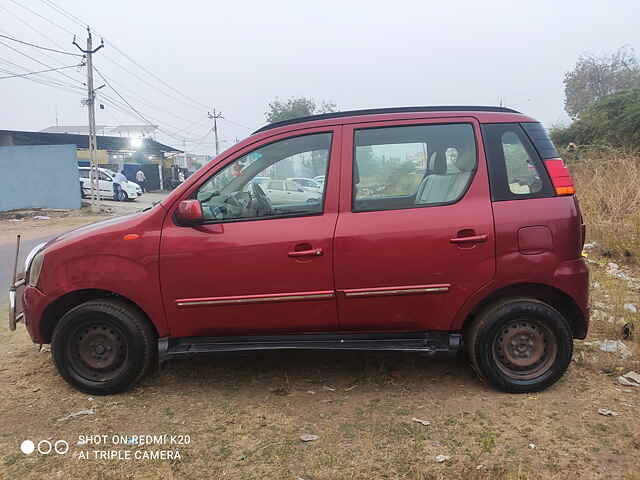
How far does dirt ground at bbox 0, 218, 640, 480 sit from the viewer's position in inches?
98.8

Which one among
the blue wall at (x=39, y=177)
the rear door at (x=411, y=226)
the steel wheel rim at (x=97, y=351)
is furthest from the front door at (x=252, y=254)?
the blue wall at (x=39, y=177)

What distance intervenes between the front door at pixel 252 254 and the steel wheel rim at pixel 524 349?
1.14m

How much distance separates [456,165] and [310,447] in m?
2.04

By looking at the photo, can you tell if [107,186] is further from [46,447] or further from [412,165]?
[412,165]

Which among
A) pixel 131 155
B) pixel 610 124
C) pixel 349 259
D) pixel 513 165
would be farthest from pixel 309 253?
pixel 131 155

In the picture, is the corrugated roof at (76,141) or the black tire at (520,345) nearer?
the black tire at (520,345)

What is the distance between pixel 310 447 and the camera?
269cm

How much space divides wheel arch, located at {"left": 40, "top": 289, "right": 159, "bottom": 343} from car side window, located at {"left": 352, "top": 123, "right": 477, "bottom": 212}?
1679 millimetres

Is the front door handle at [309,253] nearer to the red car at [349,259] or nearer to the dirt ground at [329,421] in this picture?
the red car at [349,259]

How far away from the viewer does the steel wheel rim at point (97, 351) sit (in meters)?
3.31

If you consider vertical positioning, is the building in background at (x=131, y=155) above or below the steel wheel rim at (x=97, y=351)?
above

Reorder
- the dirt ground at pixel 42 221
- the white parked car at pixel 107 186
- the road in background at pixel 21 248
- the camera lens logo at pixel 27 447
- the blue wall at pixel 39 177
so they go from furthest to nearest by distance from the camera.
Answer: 1. the white parked car at pixel 107 186
2. the blue wall at pixel 39 177
3. the dirt ground at pixel 42 221
4. the road in background at pixel 21 248
5. the camera lens logo at pixel 27 447

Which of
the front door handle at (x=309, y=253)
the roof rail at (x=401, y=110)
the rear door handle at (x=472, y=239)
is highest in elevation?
the roof rail at (x=401, y=110)

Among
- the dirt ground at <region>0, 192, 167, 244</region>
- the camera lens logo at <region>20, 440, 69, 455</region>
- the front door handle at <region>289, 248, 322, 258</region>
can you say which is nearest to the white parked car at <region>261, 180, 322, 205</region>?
the front door handle at <region>289, 248, 322, 258</region>
